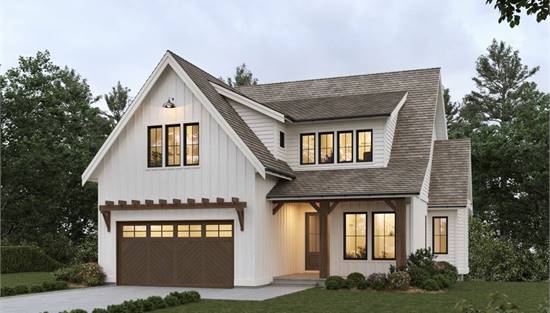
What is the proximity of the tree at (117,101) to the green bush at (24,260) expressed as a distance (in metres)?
28.2

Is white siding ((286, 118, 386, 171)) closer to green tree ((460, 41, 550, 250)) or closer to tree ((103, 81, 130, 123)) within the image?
green tree ((460, 41, 550, 250))

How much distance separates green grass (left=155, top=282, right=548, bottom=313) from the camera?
1562cm

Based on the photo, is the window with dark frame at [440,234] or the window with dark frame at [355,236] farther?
the window with dark frame at [440,234]

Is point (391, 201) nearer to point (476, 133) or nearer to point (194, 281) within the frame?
point (194, 281)

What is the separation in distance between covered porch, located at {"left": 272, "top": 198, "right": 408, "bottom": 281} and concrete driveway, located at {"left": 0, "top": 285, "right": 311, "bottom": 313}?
2.15m

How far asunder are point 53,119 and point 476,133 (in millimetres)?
25743

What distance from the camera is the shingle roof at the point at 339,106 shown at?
76.8 feet

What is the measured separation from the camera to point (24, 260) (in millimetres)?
30953

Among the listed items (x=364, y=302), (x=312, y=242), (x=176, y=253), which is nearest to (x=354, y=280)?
(x=364, y=302)

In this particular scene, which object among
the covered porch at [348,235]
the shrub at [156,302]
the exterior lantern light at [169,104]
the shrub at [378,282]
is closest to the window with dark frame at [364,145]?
the covered porch at [348,235]

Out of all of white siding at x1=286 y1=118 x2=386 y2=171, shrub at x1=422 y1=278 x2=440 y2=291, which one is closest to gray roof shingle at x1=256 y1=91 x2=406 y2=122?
white siding at x1=286 y1=118 x2=386 y2=171

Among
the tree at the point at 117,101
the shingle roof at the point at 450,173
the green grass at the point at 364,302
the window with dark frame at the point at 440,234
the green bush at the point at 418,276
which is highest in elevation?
the tree at the point at 117,101

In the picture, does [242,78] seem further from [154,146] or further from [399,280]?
[399,280]

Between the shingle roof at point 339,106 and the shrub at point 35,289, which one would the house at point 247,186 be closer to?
the shingle roof at point 339,106
